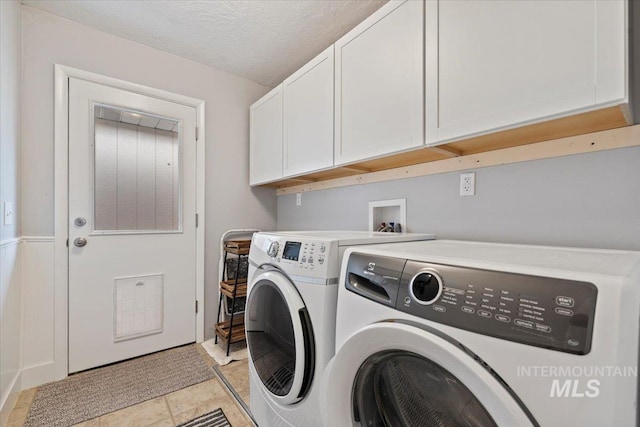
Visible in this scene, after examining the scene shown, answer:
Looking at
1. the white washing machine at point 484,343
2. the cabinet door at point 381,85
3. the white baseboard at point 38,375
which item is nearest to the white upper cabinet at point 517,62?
the cabinet door at point 381,85

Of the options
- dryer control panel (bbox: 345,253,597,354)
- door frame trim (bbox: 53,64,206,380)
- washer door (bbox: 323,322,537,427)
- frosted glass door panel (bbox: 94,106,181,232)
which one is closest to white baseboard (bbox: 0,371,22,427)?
door frame trim (bbox: 53,64,206,380)

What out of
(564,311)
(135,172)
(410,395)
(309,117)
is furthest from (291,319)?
(135,172)

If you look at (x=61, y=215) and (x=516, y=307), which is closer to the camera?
(x=516, y=307)

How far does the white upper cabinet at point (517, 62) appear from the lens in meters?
0.80

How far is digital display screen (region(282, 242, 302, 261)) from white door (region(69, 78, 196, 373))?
148cm

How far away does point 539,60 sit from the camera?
911 mm

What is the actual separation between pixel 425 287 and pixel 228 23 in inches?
79.7

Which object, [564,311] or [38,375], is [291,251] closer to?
[564,311]

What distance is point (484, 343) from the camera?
1.76ft

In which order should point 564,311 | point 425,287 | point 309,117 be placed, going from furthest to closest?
1. point 309,117
2. point 425,287
3. point 564,311

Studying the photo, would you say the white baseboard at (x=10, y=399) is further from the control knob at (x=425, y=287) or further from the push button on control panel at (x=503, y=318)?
the push button on control panel at (x=503, y=318)

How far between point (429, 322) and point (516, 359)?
0.55 feet

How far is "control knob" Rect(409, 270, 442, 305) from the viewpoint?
2.13 feet

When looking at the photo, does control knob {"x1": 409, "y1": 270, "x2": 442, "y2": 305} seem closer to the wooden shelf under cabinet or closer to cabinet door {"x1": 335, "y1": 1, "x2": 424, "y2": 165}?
cabinet door {"x1": 335, "y1": 1, "x2": 424, "y2": 165}
